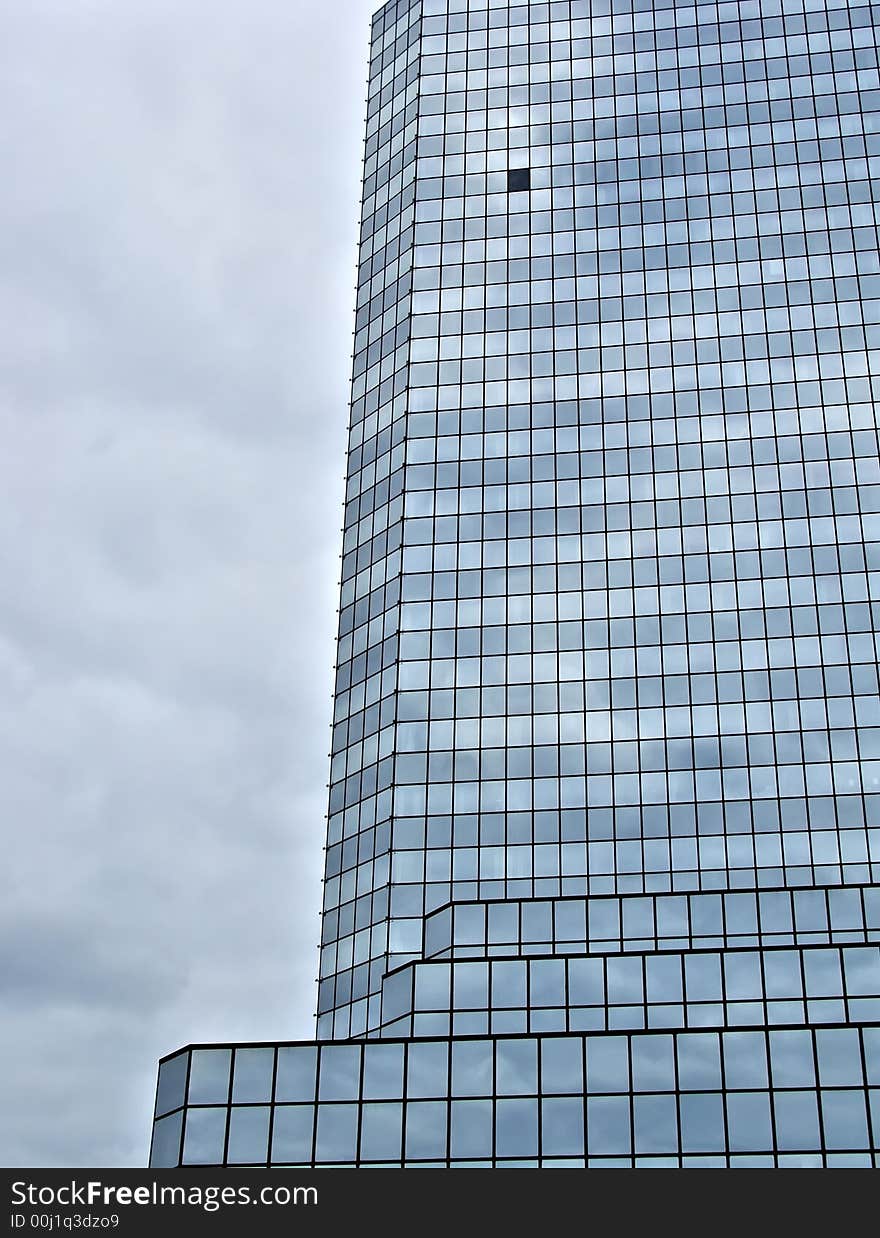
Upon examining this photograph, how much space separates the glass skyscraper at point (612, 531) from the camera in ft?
307

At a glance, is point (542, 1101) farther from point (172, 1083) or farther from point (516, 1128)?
point (172, 1083)

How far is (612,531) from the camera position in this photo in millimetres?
110562

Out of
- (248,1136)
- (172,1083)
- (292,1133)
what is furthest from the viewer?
(172,1083)

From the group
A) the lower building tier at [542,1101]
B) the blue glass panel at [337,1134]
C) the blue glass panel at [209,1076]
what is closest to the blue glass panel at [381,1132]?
→ the lower building tier at [542,1101]

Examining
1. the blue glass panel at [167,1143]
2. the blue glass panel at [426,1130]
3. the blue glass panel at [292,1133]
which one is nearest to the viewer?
the blue glass panel at [426,1130]

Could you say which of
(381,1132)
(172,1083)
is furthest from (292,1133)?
(172,1083)

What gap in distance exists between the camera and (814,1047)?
60219 millimetres

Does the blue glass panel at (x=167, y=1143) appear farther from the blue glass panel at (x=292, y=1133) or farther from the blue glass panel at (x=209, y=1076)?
the blue glass panel at (x=292, y=1133)

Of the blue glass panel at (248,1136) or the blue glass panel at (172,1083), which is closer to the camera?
the blue glass panel at (248,1136)

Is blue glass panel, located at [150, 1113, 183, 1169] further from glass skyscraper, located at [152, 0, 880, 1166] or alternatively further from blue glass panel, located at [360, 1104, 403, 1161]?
glass skyscraper, located at [152, 0, 880, 1166]

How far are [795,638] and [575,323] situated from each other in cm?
3126

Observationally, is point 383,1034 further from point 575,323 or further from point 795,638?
point 575,323

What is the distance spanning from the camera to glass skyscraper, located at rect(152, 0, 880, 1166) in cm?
9356
